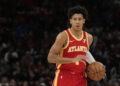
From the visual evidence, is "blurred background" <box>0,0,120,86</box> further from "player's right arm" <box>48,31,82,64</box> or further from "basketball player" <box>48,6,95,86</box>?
"player's right arm" <box>48,31,82,64</box>

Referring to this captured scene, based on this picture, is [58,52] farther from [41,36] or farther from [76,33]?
[41,36]

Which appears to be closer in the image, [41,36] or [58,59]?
[58,59]

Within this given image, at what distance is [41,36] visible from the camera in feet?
43.8

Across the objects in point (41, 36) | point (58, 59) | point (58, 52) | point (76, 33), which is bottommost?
point (58, 59)

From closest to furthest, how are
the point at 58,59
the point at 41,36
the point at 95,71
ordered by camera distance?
1. the point at 58,59
2. the point at 95,71
3. the point at 41,36

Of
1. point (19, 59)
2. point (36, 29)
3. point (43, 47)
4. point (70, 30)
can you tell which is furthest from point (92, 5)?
point (70, 30)

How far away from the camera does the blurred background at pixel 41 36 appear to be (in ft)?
33.7

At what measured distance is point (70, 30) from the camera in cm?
481

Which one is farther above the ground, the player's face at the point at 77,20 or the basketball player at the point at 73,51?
the player's face at the point at 77,20

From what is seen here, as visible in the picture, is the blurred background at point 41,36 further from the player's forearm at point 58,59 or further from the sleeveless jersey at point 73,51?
the player's forearm at point 58,59

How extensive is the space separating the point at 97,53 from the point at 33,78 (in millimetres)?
3221

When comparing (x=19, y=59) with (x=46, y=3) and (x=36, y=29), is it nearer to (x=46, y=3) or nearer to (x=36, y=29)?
(x=36, y=29)

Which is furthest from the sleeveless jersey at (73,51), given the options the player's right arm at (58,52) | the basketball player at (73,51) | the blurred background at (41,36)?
the blurred background at (41,36)

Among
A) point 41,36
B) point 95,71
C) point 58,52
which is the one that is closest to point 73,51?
point 58,52
